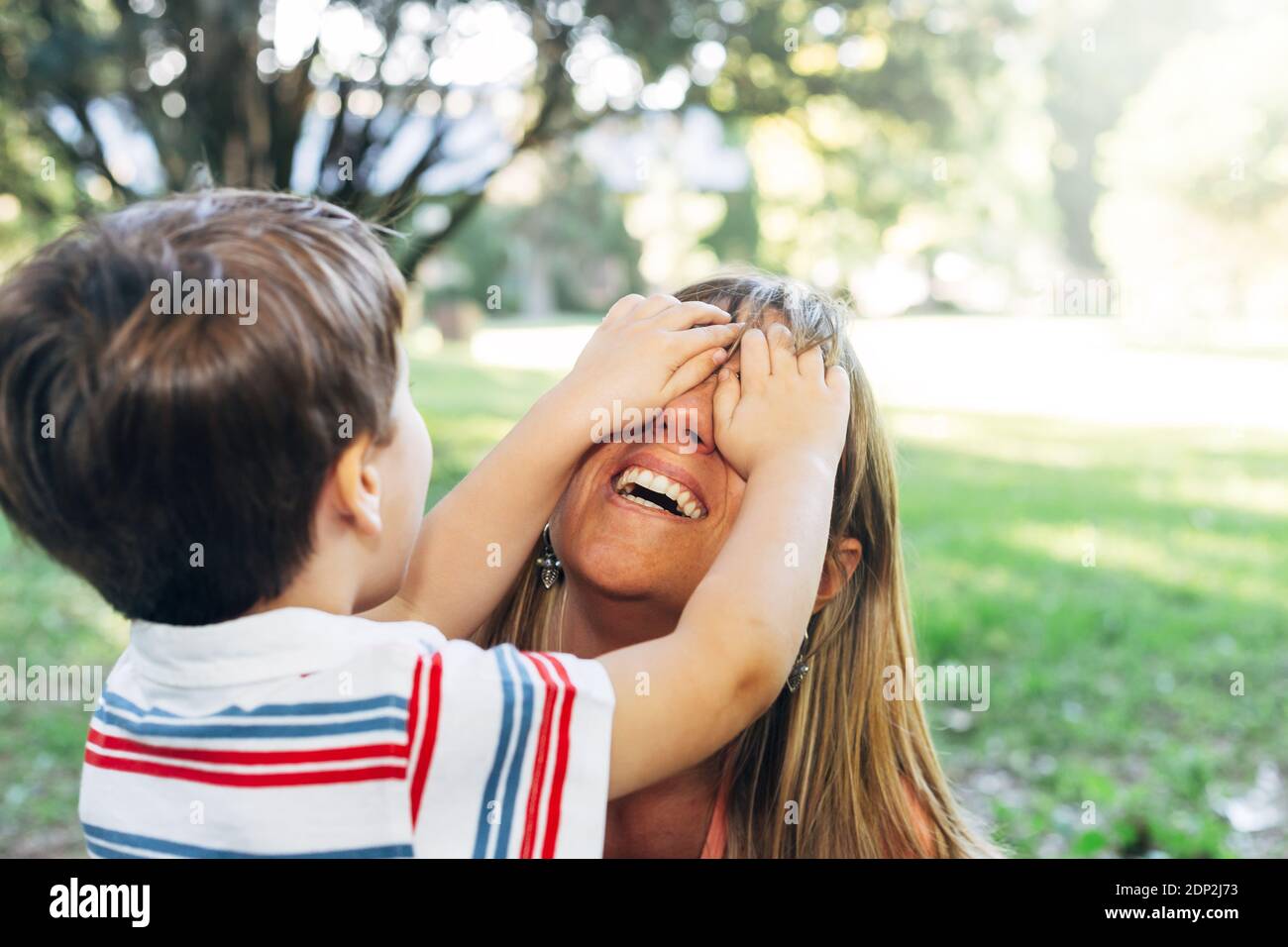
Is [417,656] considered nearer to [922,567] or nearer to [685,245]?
[922,567]

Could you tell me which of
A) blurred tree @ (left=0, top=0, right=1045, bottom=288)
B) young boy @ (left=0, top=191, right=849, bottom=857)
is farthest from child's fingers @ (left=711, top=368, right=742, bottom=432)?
blurred tree @ (left=0, top=0, right=1045, bottom=288)

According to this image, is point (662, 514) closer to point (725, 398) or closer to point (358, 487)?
point (725, 398)

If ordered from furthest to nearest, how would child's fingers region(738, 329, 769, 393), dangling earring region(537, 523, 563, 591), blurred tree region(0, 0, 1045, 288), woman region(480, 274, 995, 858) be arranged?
blurred tree region(0, 0, 1045, 288)
dangling earring region(537, 523, 563, 591)
woman region(480, 274, 995, 858)
child's fingers region(738, 329, 769, 393)

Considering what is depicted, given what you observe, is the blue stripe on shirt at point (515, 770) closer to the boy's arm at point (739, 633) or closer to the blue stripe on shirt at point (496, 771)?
the blue stripe on shirt at point (496, 771)

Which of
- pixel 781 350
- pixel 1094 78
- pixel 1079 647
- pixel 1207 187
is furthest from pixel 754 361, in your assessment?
pixel 1094 78

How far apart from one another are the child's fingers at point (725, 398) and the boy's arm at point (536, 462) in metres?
0.03

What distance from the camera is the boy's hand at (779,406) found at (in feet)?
5.85

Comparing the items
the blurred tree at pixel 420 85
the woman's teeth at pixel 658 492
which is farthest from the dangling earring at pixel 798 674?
the blurred tree at pixel 420 85

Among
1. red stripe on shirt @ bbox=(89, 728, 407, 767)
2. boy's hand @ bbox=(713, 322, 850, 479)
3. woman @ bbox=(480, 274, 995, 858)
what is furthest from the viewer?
woman @ bbox=(480, 274, 995, 858)

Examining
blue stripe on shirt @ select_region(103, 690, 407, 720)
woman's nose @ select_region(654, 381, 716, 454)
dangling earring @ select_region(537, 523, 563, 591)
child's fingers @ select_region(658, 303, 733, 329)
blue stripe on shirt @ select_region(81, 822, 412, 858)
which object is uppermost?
child's fingers @ select_region(658, 303, 733, 329)

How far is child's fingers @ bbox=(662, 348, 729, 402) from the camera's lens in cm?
189

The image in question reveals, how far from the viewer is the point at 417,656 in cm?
142

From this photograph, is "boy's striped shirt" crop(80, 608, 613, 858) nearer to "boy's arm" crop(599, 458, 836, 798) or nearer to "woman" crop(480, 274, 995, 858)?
"boy's arm" crop(599, 458, 836, 798)
